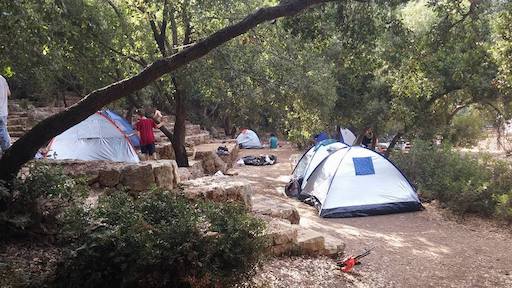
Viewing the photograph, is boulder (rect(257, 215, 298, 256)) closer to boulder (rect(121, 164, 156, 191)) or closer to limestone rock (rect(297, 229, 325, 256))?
limestone rock (rect(297, 229, 325, 256))

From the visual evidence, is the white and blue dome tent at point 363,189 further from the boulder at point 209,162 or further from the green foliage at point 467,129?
the green foliage at point 467,129

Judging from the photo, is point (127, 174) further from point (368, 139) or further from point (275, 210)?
point (368, 139)

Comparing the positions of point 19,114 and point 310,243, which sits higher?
point 19,114

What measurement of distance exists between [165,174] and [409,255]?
4.01 metres

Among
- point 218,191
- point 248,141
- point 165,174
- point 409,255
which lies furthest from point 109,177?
point 248,141

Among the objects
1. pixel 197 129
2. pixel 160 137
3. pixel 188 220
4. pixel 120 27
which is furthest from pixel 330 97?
pixel 197 129

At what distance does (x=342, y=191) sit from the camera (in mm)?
9430

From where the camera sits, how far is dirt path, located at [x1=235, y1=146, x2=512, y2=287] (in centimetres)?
493

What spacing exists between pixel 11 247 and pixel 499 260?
21.1 feet

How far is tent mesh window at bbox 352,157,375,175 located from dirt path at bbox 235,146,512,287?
3.46 ft

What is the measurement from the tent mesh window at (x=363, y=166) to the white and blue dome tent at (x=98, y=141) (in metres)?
4.97

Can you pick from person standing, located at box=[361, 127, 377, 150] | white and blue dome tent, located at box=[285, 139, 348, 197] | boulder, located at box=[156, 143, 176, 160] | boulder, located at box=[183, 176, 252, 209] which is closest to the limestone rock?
boulder, located at box=[183, 176, 252, 209]

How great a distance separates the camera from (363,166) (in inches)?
380

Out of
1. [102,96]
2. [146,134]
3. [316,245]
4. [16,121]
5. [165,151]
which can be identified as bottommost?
[316,245]
